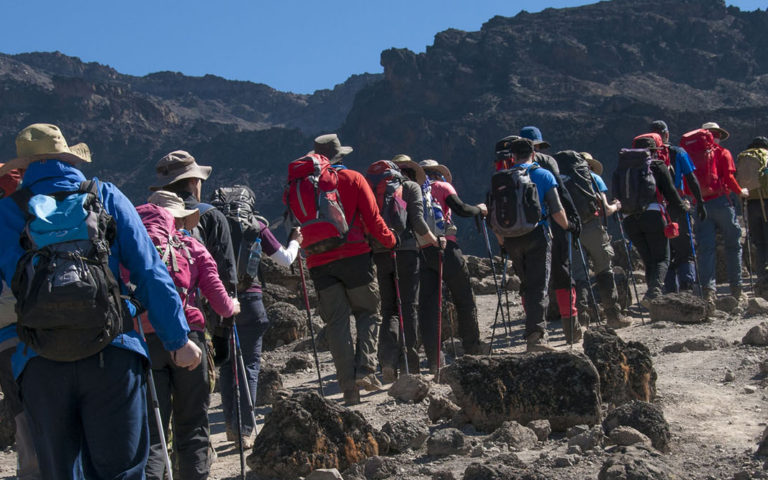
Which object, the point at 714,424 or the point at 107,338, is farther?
the point at 714,424

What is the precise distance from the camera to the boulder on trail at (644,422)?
13.1 feet

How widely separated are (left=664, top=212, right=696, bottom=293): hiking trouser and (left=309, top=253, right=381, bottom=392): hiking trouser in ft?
13.7

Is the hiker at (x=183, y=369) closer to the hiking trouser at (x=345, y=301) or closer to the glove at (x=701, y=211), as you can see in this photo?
the hiking trouser at (x=345, y=301)

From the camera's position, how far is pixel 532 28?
98.6m

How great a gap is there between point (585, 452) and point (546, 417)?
0.61 meters

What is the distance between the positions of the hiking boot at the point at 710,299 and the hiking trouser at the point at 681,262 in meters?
0.17

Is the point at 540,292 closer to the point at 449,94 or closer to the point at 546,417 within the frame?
the point at 546,417

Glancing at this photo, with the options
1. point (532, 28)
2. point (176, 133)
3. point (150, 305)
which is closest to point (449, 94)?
point (532, 28)

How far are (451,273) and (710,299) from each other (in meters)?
3.44

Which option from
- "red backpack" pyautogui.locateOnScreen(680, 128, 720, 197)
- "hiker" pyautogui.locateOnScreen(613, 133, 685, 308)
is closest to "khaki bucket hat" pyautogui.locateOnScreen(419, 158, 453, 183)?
"hiker" pyautogui.locateOnScreen(613, 133, 685, 308)

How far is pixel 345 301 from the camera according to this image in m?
5.87

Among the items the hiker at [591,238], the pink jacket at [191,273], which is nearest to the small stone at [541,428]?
the pink jacket at [191,273]

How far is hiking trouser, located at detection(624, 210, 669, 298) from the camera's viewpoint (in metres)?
8.37

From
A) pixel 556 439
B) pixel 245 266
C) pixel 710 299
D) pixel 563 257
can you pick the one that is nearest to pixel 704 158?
pixel 710 299
